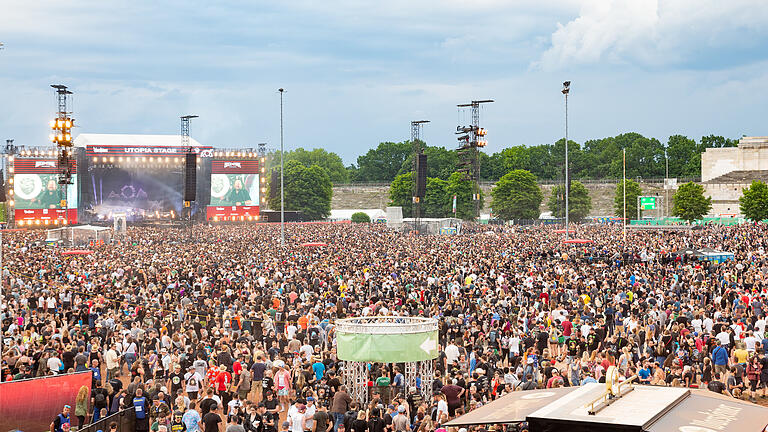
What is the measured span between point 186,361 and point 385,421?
18.8 ft

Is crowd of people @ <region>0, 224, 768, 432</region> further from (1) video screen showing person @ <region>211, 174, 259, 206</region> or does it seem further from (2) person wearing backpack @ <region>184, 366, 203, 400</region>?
(1) video screen showing person @ <region>211, 174, 259, 206</region>

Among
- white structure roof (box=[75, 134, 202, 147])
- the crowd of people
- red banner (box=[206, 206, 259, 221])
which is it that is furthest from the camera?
white structure roof (box=[75, 134, 202, 147])

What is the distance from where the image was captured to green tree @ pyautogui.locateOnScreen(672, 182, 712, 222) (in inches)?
3524

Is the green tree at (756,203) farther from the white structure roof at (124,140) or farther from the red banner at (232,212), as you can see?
the white structure roof at (124,140)

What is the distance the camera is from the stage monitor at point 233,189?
76938 mm

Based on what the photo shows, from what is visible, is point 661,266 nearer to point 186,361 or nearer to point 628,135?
point 186,361

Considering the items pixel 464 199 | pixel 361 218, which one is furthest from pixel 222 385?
pixel 361 218

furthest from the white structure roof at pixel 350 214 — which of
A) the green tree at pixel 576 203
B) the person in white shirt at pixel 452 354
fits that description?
the person in white shirt at pixel 452 354

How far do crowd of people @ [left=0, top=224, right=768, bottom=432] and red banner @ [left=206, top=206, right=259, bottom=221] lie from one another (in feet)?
109

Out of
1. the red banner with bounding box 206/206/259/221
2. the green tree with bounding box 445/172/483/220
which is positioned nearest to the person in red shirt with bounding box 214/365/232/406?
the red banner with bounding box 206/206/259/221

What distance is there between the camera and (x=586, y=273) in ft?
107

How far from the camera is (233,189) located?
7706 cm

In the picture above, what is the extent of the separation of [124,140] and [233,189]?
611 inches

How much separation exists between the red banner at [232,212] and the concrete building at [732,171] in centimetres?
5666
